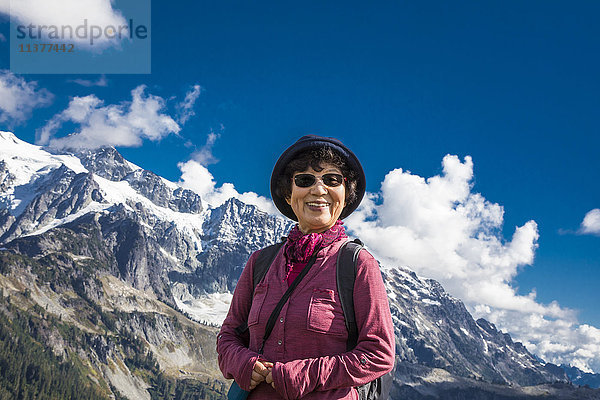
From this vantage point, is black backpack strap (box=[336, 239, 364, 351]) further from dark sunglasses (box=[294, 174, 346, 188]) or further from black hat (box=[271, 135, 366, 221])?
black hat (box=[271, 135, 366, 221])

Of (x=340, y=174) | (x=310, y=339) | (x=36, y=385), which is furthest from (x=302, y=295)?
(x=36, y=385)

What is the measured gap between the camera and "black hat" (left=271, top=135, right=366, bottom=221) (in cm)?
432

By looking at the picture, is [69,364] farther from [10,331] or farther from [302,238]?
[302,238]

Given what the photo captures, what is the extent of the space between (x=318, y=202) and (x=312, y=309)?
100 centimetres

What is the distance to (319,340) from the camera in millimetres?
3562

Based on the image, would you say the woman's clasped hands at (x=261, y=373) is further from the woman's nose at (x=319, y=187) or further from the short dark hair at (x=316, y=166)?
the short dark hair at (x=316, y=166)

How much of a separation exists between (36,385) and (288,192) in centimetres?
19973

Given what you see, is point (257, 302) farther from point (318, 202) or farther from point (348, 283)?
point (318, 202)

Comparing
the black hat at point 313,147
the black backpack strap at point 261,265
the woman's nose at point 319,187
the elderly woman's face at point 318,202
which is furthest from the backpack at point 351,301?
the black hat at point 313,147

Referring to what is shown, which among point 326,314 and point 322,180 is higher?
point 322,180

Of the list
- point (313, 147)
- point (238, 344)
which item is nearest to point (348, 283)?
point (238, 344)

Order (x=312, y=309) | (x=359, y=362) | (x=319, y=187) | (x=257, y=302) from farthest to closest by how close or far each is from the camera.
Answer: (x=319, y=187)
(x=257, y=302)
(x=312, y=309)
(x=359, y=362)

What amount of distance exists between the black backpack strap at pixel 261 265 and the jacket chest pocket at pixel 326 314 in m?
0.73

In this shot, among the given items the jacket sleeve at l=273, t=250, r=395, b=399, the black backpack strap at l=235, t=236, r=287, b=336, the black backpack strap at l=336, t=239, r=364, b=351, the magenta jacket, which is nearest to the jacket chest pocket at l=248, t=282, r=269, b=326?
the magenta jacket
